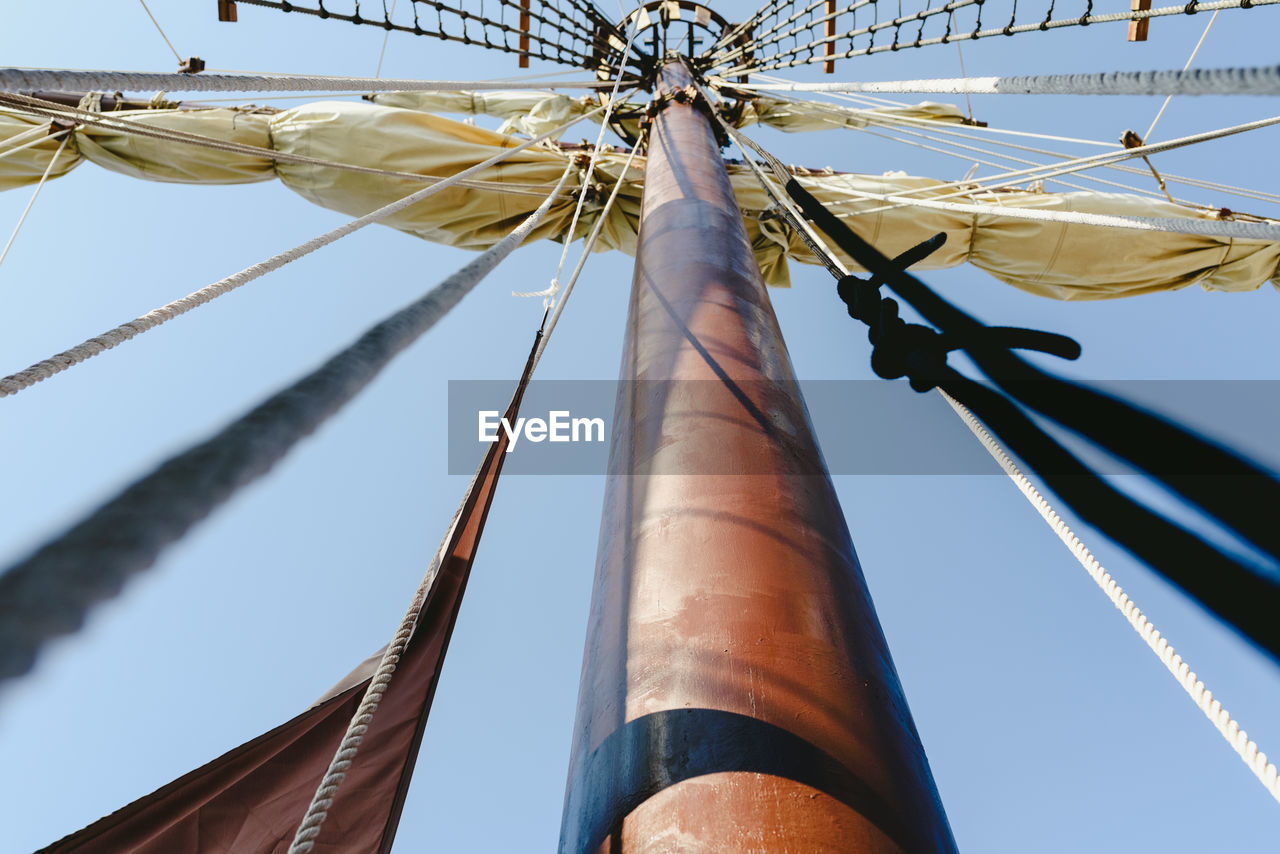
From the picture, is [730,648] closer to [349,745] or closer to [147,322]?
[349,745]

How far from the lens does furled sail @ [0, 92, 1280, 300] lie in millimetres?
4660

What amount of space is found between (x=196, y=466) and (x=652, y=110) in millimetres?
3496

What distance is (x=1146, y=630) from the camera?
1009 millimetres

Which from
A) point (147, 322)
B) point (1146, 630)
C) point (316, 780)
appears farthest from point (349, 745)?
A: point (1146, 630)

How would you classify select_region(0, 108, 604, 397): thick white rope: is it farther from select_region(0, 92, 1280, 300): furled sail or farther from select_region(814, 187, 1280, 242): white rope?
select_region(0, 92, 1280, 300): furled sail

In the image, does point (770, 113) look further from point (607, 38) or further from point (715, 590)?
point (715, 590)

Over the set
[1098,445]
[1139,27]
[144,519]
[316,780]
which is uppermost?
[1139,27]

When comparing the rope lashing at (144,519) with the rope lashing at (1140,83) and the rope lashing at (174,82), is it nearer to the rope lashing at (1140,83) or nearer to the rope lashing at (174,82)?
the rope lashing at (174,82)

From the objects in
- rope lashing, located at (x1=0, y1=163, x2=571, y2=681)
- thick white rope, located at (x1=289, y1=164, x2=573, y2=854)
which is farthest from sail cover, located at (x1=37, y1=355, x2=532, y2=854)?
rope lashing, located at (x1=0, y1=163, x2=571, y2=681)

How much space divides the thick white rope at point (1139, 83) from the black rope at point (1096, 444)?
350 millimetres

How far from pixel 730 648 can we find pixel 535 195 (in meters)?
4.13

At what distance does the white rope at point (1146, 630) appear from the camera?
2.76ft

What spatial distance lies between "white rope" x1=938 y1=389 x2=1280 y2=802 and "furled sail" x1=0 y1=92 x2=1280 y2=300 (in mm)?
3034

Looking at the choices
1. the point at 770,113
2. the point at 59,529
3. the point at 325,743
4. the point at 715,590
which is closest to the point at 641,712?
the point at 715,590
